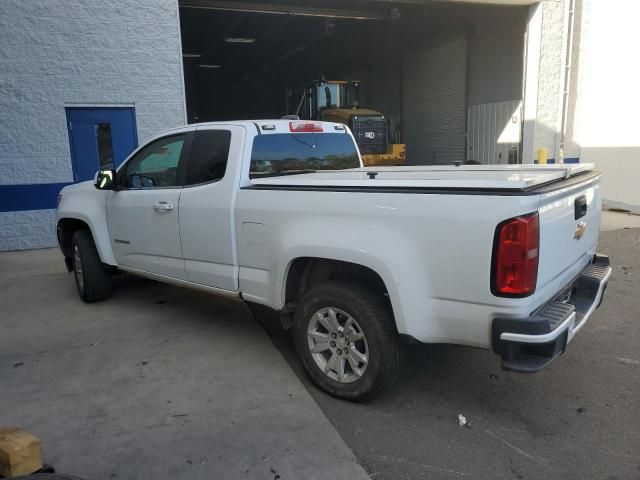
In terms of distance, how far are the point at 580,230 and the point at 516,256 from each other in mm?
1050

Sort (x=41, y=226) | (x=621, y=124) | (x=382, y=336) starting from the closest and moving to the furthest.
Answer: (x=382, y=336) → (x=41, y=226) → (x=621, y=124)

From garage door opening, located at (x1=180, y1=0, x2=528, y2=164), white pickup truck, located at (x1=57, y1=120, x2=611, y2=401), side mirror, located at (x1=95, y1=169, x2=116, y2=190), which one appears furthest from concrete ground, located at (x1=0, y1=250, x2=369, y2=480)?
garage door opening, located at (x1=180, y1=0, x2=528, y2=164)

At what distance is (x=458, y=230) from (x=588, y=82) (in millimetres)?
12397

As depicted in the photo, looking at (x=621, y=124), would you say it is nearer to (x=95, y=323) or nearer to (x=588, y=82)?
Result: (x=588, y=82)

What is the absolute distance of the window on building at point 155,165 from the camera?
4918 millimetres

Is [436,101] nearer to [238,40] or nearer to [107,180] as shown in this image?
[238,40]

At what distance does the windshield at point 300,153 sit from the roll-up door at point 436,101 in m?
11.8

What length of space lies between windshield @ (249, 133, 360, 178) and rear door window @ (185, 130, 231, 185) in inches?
10.5

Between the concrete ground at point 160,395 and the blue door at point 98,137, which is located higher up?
the blue door at point 98,137

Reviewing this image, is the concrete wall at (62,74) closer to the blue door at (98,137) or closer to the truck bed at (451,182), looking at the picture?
the blue door at (98,137)

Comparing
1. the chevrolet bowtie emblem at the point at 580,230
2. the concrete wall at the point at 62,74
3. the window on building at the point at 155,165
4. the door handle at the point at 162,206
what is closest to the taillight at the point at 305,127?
the window on building at the point at 155,165

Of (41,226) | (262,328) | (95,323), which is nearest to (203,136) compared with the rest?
(262,328)

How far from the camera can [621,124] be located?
12508 mm

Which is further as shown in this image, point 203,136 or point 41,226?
point 41,226
